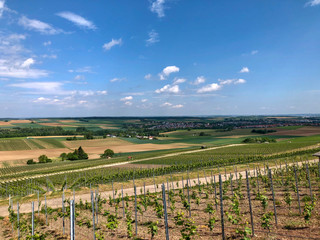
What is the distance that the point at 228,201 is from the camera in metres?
15.7

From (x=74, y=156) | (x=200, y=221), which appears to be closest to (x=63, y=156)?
(x=74, y=156)

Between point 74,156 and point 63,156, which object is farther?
point 63,156

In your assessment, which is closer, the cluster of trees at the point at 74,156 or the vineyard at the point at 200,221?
the vineyard at the point at 200,221

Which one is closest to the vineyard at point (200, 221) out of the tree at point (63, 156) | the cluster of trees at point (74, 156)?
the cluster of trees at point (74, 156)

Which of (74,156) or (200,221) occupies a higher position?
(200,221)

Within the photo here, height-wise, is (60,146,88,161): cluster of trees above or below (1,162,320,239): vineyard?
below

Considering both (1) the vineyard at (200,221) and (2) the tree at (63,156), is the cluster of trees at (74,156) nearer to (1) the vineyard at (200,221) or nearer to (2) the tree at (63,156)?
(2) the tree at (63,156)

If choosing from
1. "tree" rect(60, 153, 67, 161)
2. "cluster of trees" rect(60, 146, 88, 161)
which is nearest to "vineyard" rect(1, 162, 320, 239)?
"cluster of trees" rect(60, 146, 88, 161)

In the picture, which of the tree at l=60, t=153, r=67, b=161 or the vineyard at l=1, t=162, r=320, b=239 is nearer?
the vineyard at l=1, t=162, r=320, b=239

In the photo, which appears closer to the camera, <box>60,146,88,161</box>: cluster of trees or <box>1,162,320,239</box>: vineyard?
<box>1,162,320,239</box>: vineyard

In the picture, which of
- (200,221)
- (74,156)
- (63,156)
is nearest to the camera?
(200,221)

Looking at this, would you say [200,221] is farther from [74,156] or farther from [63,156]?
[63,156]

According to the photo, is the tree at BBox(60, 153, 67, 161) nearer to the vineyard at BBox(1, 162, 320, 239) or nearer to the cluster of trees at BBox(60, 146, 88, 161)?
the cluster of trees at BBox(60, 146, 88, 161)

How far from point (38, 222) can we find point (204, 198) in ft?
38.1
